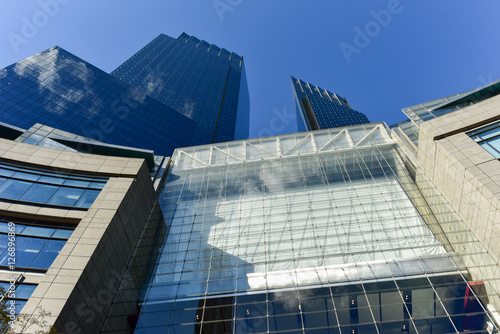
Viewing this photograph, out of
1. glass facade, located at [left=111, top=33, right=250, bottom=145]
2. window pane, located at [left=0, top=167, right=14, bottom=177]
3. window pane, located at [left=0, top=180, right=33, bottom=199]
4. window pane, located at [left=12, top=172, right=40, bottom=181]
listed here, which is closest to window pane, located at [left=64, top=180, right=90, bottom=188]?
window pane, located at [left=12, top=172, right=40, bottom=181]

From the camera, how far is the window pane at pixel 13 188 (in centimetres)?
1817

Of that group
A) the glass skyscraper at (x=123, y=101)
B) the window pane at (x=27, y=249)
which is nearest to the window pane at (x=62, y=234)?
the window pane at (x=27, y=249)

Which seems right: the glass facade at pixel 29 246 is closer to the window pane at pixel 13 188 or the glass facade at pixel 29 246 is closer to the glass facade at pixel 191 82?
the window pane at pixel 13 188

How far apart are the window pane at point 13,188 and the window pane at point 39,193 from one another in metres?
0.29

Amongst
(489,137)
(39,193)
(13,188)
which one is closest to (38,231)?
(39,193)

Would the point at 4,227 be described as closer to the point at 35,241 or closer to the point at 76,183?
the point at 35,241

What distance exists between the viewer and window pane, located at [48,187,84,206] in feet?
61.7

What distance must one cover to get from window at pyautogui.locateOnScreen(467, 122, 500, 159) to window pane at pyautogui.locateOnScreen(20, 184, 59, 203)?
2530 centimetres

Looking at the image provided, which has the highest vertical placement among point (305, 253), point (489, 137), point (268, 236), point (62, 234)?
point (489, 137)

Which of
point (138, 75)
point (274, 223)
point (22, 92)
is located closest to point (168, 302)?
point (274, 223)

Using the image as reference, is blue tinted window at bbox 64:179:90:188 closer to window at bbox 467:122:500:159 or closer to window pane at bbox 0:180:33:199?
window pane at bbox 0:180:33:199

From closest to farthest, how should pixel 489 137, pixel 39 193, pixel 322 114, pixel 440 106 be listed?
pixel 39 193
pixel 489 137
pixel 440 106
pixel 322 114

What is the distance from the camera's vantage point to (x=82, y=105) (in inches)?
2864

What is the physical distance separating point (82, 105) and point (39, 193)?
201 ft
